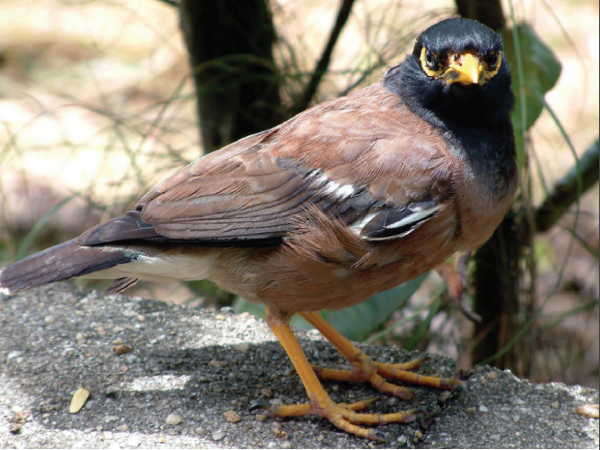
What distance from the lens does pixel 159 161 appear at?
6234 mm

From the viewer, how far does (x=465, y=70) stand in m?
3.27

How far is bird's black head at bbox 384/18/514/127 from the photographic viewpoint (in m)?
3.31

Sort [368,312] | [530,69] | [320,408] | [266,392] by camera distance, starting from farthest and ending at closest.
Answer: [530,69], [368,312], [266,392], [320,408]

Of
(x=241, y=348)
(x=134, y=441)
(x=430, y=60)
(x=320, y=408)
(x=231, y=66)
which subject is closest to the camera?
(x=134, y=441)

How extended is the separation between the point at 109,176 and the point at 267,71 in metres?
2.50

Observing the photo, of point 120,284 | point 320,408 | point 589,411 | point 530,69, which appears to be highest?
point 530,69

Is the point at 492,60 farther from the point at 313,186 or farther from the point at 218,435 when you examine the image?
the point at 218,435

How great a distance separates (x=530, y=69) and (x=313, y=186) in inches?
85.4

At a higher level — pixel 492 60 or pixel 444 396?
pixel 492 60

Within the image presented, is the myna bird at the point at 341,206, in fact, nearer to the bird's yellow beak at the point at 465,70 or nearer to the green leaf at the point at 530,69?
the bird's yellow beak at the point at 465,70

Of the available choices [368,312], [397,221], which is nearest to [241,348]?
[368,312]

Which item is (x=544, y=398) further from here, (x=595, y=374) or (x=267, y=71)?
(x=267, y=71)

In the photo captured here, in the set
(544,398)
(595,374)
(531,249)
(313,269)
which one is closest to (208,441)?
(313,269)

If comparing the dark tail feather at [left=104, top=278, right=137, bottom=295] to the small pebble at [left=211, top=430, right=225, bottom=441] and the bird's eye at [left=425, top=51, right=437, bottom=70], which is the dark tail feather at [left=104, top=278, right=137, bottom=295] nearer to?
the small pebble at [left=211, top=430, right=225, bottom=441]
